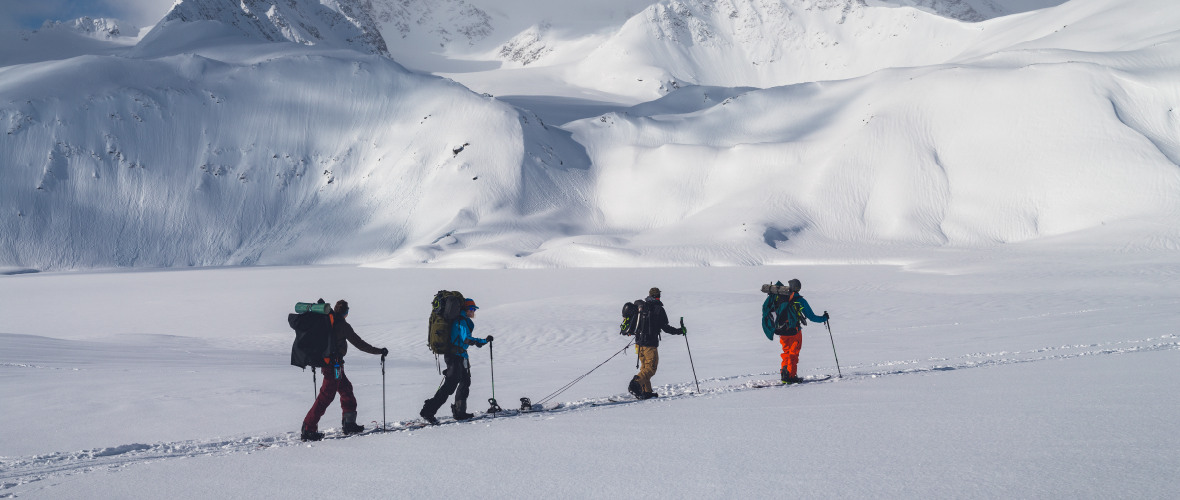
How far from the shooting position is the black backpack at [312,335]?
7176 mm

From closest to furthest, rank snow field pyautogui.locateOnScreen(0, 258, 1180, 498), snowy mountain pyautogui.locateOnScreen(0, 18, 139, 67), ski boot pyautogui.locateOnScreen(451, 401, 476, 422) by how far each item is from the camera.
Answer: snow field pyautogui.locateOnScreen(0, 258, 1180, 498), ski boot pyautogui.locateOnScreen(451, 401, 476, 422), snowy mountain pyautogui.locateOnScreen(0, 18, 139, 67)

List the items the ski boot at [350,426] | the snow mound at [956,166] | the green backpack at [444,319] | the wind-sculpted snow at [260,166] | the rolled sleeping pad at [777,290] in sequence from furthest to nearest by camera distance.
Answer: the wind-sculpted snow at [260,166]
the snow mound at [956,166]
the rolled sleeping pad at [777,290]
the green backpack at [444,319]
the ski boot at [350,426]

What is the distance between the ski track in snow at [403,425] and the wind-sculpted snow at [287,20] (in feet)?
363

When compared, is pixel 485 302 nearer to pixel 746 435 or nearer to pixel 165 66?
pixel 746 435

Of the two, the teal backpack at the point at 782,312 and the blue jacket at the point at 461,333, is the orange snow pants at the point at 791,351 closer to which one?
the teal backpack at the point at 782,312

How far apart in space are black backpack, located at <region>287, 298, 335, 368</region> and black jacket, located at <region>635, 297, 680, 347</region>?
3.98 m

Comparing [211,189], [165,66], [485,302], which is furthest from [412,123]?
[485,302]

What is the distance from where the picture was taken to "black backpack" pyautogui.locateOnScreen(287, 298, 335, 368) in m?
7.18

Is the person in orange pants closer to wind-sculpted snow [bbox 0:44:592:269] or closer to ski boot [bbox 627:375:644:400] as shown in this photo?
ski boot [bbox 627:375:644:400]

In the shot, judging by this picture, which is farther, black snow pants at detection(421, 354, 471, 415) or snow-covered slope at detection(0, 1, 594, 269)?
snow-covered slope at detection(0, 1, 594, 269)

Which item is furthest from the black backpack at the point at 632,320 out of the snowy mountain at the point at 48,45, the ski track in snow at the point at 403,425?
the snowy mountain at the point at 48,45

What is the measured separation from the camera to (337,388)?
7.45 metres

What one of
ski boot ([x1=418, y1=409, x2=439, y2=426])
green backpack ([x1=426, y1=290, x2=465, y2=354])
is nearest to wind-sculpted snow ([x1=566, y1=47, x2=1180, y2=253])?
green backpack ([x1=426, y1=290, x2=465, y2=354])

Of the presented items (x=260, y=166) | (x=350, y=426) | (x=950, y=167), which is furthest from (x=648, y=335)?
(x=260, y=166)
